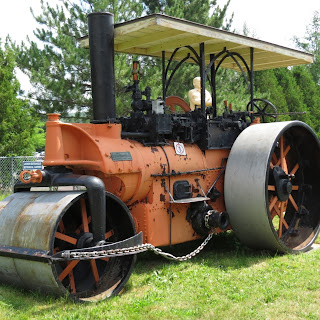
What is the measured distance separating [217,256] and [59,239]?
2078 millimetres

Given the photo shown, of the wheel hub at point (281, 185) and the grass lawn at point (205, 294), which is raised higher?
the wheel hub at point (281, 185)

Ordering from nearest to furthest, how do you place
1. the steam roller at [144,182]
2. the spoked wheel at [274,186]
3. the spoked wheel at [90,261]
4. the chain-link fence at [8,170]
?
the steam roller at [144,182] < the spoked wheel at [90,261] < the spoked wheel at [274,186] < the chain-link fence at [8,170]

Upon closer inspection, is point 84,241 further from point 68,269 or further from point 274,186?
point 274,186

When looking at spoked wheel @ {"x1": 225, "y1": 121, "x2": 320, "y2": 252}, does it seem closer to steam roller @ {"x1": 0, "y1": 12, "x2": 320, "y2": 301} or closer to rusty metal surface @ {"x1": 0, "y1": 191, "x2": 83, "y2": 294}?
steam roller @ {"x1": 0, "y1": 12, "x2": 320, "y2": 301}

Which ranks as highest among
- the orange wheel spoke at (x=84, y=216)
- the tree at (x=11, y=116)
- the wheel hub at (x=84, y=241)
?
the tree at (x=11, y=116)

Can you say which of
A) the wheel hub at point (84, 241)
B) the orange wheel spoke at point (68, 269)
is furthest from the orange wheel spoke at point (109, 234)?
the orange wheel spoke at point (68, 269)

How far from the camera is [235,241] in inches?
253

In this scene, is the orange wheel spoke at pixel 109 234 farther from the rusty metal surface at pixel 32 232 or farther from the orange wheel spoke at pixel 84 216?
the rusty metal surface at pixel 32 232

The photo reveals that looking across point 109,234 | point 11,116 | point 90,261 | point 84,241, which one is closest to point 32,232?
point 84,241

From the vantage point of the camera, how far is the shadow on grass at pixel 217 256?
5.34 m

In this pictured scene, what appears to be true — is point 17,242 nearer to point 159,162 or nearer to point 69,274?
point 69,274

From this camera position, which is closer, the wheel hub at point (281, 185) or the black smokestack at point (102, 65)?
the black smokestack at point (102, 65)

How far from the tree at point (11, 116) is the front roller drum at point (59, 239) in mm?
10818

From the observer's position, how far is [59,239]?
4496 millimetres
